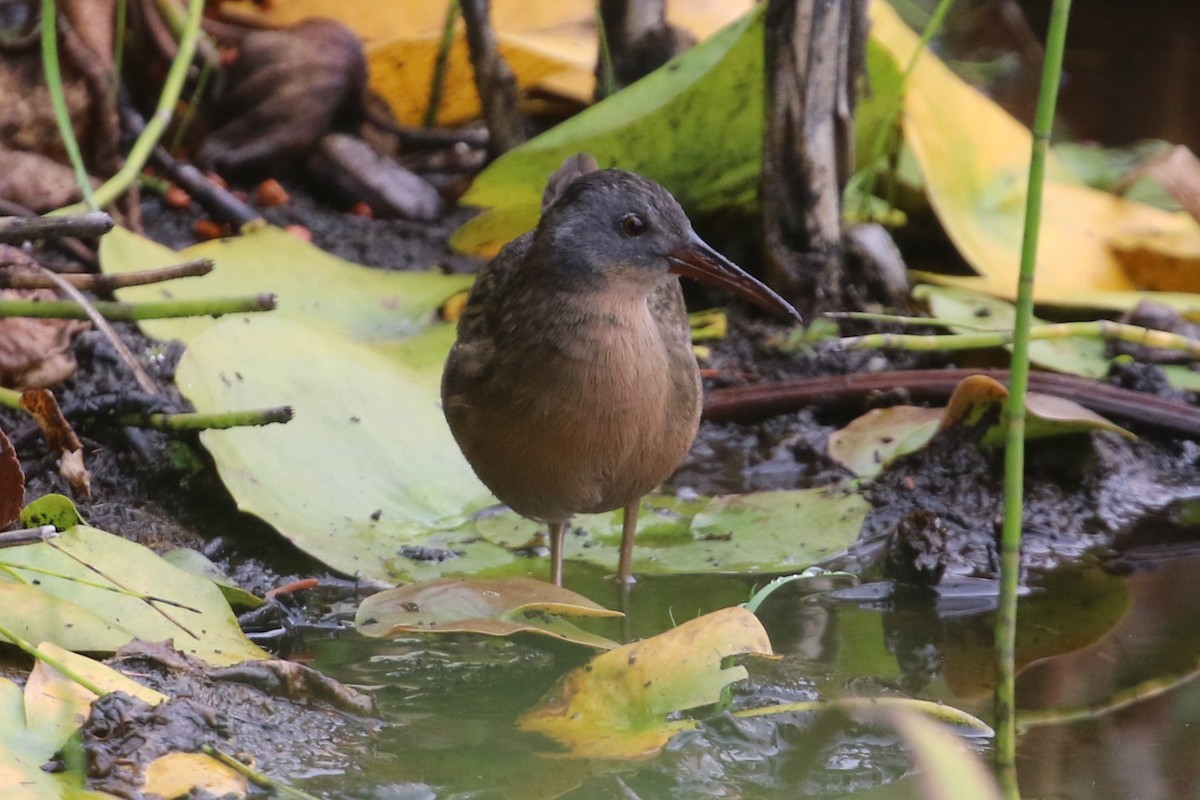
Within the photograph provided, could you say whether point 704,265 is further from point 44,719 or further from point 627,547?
point 44,719

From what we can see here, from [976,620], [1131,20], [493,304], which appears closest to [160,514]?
[493,304]

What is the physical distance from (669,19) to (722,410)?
1900 millimetres

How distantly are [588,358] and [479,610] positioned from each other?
537mm

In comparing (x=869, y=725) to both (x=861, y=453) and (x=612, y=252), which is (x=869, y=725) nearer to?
(x=612, y=252)

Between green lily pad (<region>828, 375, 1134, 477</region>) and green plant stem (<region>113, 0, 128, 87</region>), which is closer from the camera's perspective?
green lily pad (<region>828, 375, 1134, 477</region>)

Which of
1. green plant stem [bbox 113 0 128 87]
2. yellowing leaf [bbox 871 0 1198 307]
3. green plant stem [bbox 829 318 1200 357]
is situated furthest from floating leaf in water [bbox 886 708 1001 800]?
green plant stem [bbox 113 0 128 87]

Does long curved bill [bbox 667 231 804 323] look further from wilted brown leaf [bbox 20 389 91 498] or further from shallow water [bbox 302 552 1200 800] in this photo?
wilted brown leaf [bbox 20 389 91 498]

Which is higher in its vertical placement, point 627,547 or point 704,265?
point 704,265

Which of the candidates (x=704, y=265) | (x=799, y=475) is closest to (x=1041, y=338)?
(x=799, y=475)

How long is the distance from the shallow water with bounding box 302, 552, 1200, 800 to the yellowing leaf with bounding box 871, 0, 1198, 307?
1321 mm

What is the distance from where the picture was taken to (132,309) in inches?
111

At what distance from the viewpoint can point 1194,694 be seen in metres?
2.60

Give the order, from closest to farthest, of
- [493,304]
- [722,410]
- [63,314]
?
[63,314] < [493,304] < [722,410]

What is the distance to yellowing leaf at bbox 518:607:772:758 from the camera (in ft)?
7.67
